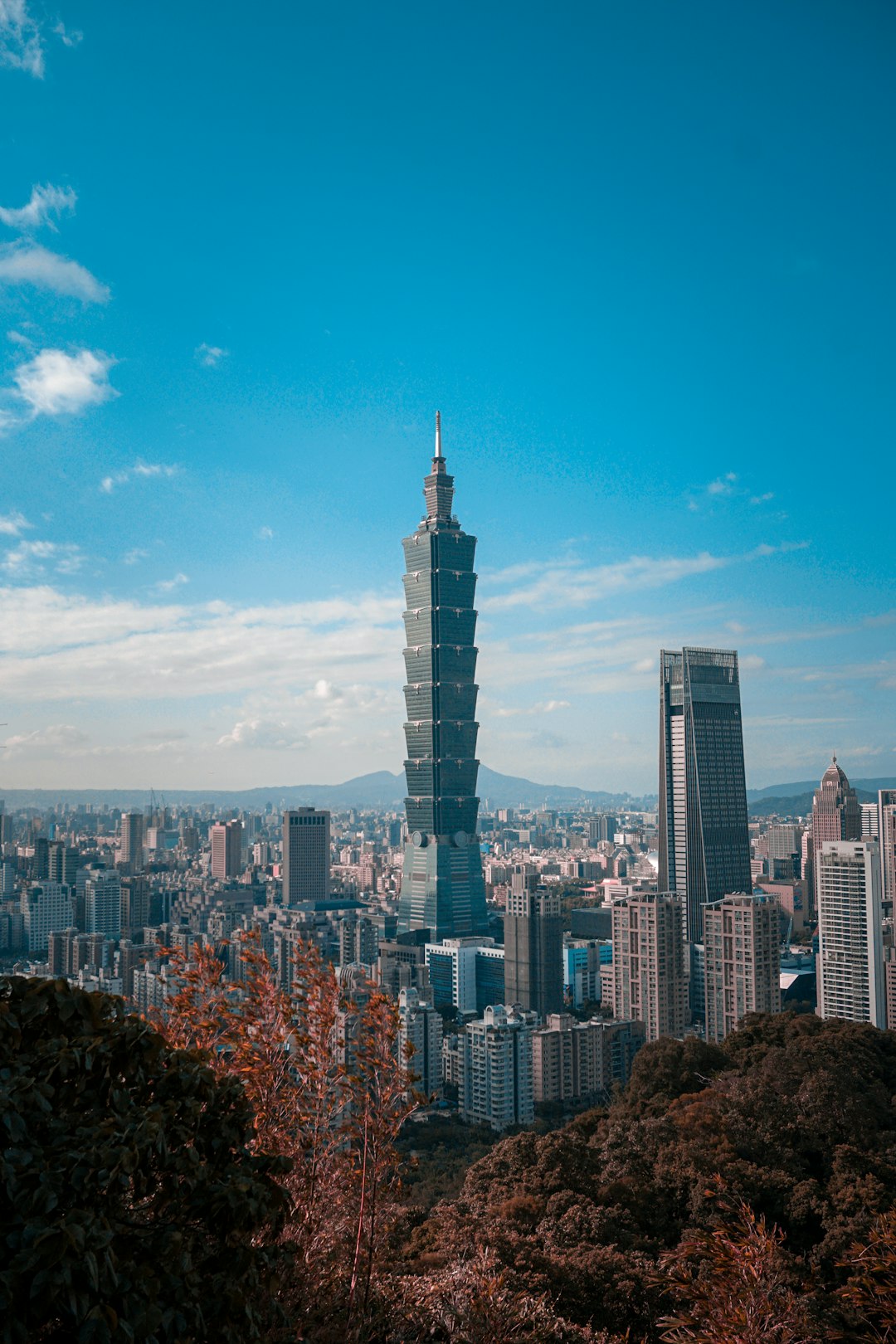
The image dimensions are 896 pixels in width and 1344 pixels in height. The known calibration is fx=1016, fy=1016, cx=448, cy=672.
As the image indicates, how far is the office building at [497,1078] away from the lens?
13656mm

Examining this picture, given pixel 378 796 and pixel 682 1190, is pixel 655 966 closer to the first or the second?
pixel 682 1190

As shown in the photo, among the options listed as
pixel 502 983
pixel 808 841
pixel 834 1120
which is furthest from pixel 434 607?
pixel 834 1120

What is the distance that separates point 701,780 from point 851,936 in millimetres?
10770

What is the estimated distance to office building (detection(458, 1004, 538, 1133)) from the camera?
13.7 metres

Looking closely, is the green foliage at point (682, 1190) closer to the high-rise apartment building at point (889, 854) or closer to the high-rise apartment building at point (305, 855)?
the high-rise apartment building at point (889, 854)

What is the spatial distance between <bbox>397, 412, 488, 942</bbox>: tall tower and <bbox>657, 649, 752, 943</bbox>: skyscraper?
5.57 m

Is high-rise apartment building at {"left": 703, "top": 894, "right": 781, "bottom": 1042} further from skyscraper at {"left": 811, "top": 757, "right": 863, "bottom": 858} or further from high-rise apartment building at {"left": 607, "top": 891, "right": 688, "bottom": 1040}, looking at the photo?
skyscraper at {"left": 811, "top": 757, "right": 863, "bottom": 858}

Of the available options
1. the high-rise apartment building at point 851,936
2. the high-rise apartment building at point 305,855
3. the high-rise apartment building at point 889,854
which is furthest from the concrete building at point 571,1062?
the high-rise apartment building at point 305,855

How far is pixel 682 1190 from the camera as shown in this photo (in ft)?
18.9

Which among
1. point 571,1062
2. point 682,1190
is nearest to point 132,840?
point 571,1062

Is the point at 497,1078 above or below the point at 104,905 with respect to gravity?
below

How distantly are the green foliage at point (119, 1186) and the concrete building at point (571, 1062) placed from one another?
13285mm

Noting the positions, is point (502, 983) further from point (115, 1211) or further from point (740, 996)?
point (115, 1211)

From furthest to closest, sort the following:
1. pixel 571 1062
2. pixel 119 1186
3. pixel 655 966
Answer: pixel 655 966
pixel 571 1062
pixel 119 1186
